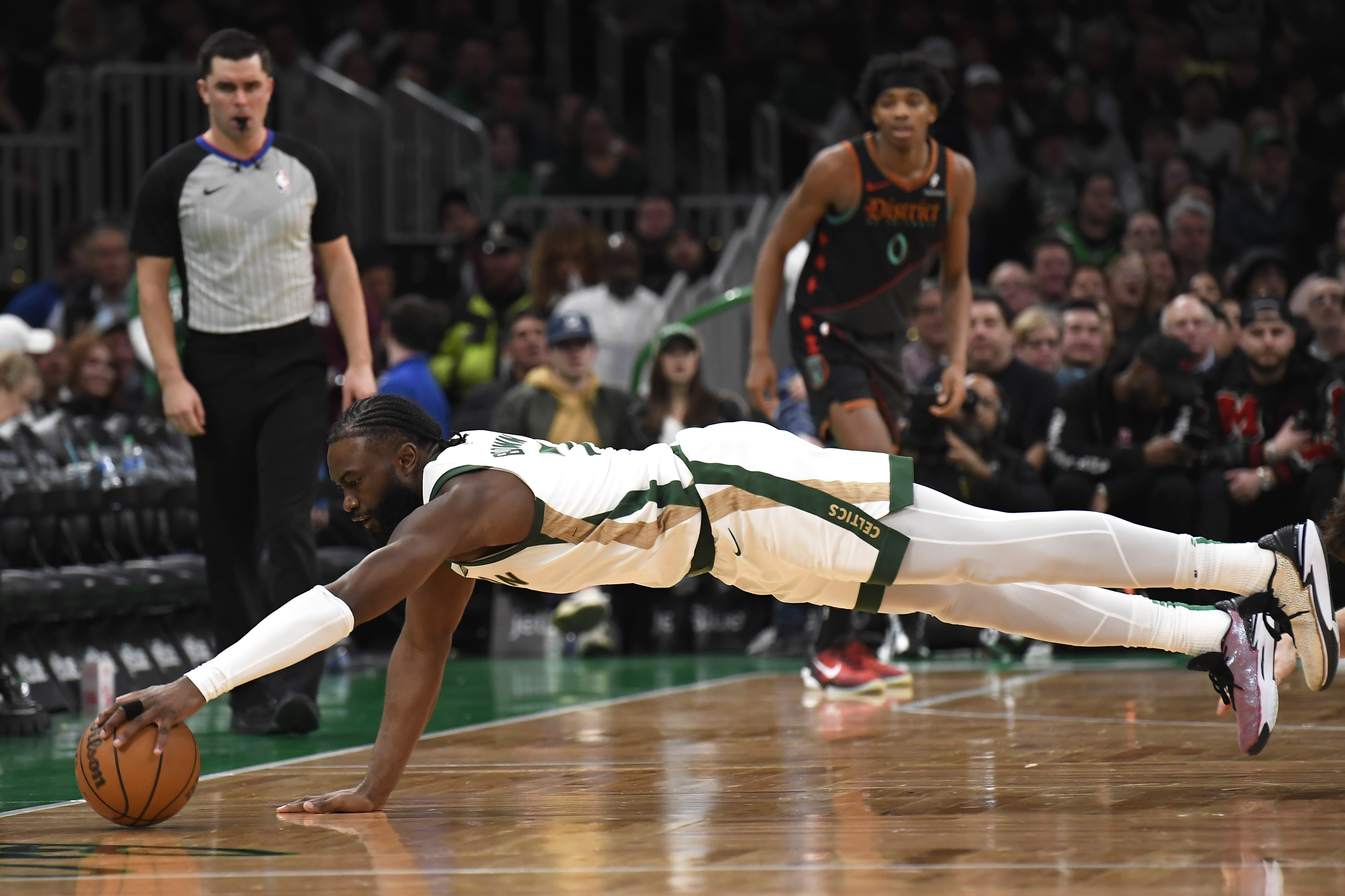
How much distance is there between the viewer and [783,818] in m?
4.11

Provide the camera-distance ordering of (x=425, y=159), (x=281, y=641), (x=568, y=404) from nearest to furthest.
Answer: (x=281, y=641), (x=568, y=404), (x=425, y=159)

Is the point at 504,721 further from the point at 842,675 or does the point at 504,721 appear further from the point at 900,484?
the point at 900,484

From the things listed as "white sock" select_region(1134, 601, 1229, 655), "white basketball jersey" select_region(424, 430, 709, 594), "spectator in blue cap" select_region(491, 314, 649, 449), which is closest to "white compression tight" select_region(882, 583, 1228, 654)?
"white sock" select_region(1134, 601, 1229, 655)

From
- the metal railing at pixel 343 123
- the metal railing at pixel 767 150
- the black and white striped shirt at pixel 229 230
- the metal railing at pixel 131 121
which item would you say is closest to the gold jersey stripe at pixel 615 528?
the black and white striped shirt at pixel 229 230

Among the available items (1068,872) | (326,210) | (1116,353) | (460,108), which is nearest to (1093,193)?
(1116,353)

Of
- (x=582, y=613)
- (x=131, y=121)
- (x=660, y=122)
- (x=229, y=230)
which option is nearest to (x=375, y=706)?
(x=229, y=230)

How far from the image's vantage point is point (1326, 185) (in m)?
12.6

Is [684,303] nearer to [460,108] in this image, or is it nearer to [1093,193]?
[1093,193]

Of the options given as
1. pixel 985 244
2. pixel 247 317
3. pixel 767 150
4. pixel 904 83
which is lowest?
pixel 247 317

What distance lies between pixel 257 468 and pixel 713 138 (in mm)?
8779

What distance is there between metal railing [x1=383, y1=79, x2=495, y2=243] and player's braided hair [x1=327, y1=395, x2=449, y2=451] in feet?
30.8

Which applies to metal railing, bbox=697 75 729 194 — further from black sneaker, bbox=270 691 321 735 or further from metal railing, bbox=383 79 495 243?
black sneaker, bbox=270 691 321 735

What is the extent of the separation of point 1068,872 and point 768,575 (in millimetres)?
1192

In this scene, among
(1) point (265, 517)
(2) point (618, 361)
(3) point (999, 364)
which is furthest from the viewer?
(2) point (618, 361)
